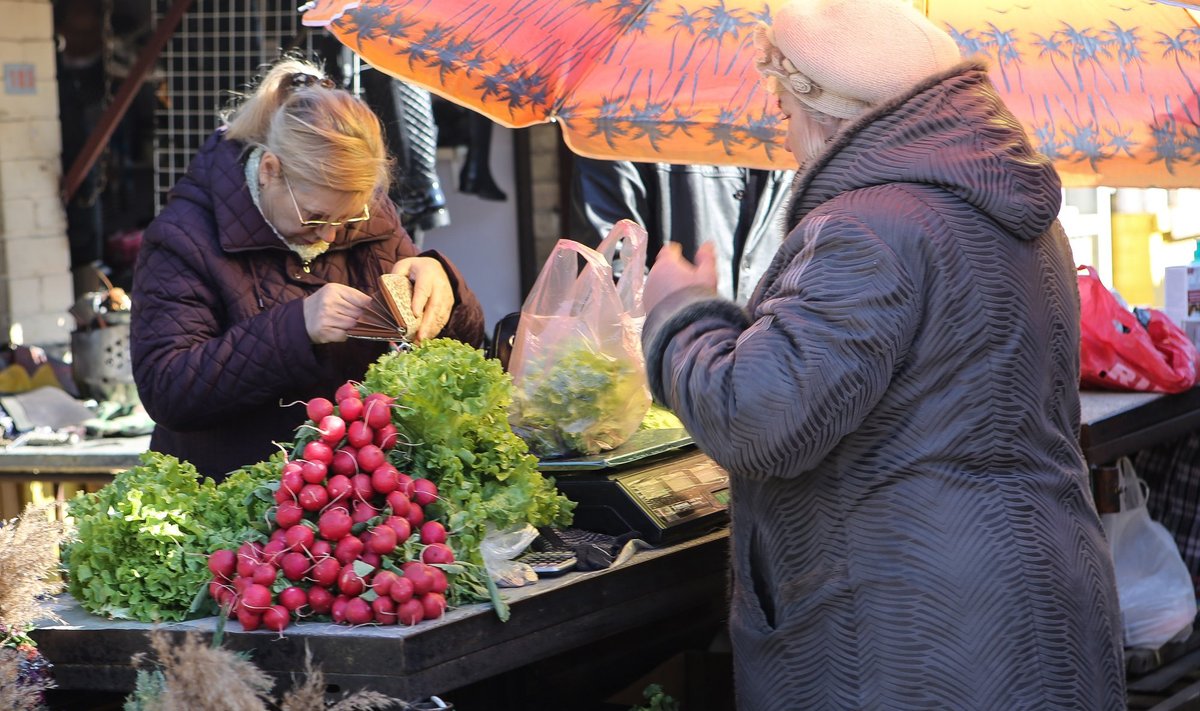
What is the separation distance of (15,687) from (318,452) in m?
0.52

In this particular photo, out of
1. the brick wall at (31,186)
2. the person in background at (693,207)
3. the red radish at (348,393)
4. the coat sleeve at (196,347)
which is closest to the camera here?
the red radish at (348,393)

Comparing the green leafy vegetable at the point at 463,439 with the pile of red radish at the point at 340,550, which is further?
the green leafy vegetable at the point at 463,439

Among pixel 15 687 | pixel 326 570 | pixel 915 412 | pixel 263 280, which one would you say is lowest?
pixel 15 687

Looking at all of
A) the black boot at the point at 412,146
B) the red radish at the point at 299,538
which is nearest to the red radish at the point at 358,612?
the red radish at the point at 299,538

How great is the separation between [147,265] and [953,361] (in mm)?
1625

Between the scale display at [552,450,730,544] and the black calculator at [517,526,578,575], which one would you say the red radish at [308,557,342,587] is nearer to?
the black calculator at [517,526,578,575]

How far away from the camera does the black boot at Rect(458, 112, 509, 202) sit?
668 cm

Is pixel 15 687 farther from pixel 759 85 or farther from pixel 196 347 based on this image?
pixel 759 85

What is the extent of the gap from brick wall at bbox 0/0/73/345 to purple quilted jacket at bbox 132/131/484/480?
3557mm

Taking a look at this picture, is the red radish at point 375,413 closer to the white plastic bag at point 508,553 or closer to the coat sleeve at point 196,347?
the white plastic bag at point 508,553

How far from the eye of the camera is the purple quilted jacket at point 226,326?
2.77 m

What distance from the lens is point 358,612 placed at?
2.10 metres

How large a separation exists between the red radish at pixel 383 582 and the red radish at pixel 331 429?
23 cm

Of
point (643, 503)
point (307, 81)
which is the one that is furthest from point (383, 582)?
point (307, 81)
